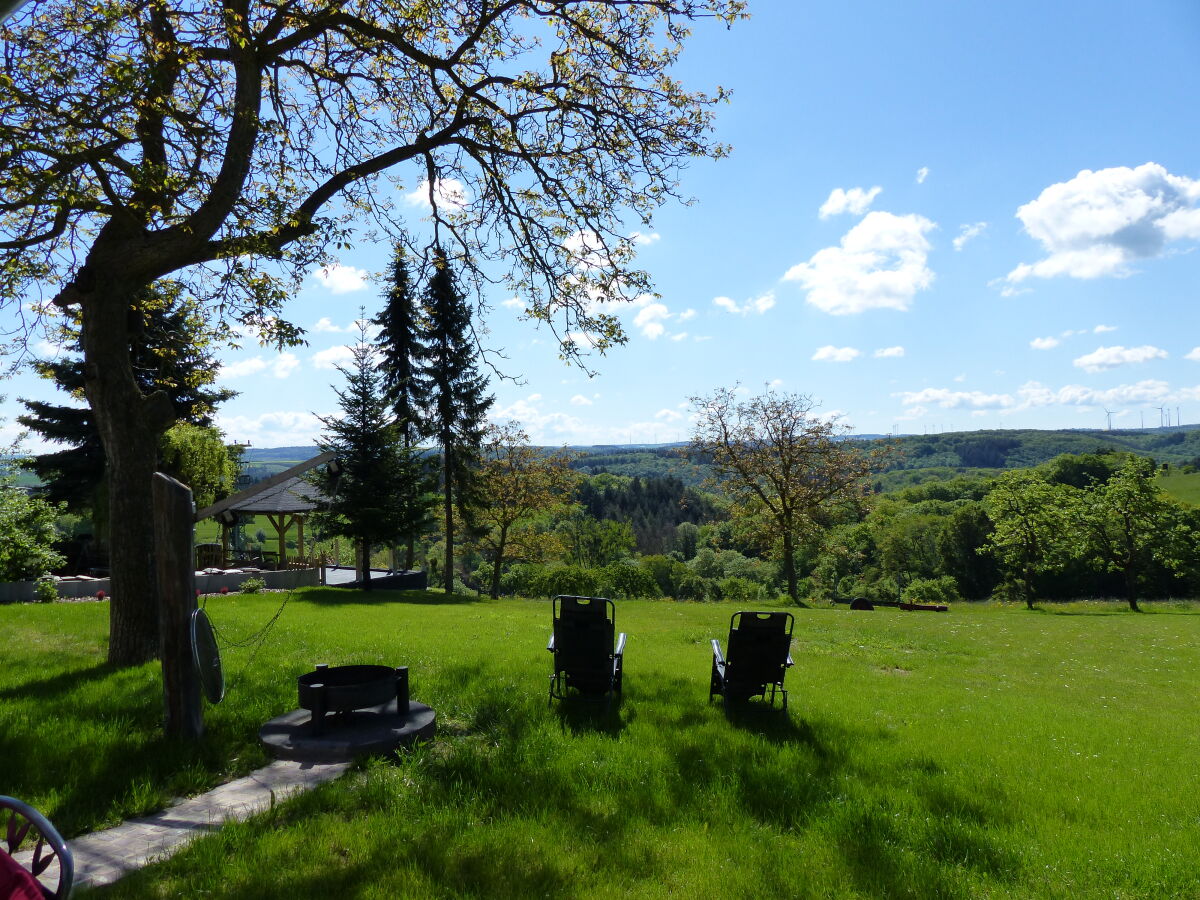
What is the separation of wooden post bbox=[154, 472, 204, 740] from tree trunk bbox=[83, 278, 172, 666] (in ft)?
10.2

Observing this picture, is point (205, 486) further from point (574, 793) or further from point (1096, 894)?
point (1096, 894)

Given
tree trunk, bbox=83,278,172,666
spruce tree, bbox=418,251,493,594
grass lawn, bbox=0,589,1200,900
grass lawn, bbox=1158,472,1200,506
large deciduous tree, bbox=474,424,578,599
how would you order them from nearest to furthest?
grass lawn, bbox=0,589,1200,900, tree trunk, bbox=83,278,172,666, spruce tree, bbox=418,251,493,594, large deciduous tree, bbox=474,424,578,599, grass lawn, bbox=1158,472,1200,506

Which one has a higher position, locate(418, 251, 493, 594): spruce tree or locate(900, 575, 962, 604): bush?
locate(418, 251, 493, 594): spruce tree

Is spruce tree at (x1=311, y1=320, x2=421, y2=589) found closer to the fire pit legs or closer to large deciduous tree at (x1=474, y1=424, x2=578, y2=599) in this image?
large deciduous tree at (x1=474, y1=424, x2=578, y2=599)

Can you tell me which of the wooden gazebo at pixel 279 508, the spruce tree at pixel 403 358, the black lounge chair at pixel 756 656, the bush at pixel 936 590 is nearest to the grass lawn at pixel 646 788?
the black lounge chair at pixel 756 656

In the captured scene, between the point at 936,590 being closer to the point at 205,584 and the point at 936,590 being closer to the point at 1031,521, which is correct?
the point at 1031,521

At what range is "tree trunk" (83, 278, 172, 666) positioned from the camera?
7.45 metres

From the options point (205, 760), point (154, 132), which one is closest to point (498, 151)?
point (154, 132)

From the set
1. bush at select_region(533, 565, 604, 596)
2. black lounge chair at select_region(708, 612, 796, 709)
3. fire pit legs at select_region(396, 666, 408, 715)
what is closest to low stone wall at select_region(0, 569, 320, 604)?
bush at select_region(533, 565, 604, 596)

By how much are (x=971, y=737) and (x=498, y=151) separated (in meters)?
8.76

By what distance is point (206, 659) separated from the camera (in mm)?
4926

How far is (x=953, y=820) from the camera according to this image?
12.7ft

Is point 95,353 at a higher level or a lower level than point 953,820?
higher

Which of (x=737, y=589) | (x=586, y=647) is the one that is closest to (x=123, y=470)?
(x=586, y=647)
